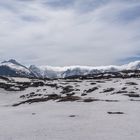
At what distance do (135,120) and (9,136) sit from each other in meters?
16.0

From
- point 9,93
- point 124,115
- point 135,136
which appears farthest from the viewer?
point 9,93

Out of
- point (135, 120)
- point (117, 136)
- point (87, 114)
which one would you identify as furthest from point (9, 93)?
point (117, 136)

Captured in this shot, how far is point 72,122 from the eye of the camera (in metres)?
41.0

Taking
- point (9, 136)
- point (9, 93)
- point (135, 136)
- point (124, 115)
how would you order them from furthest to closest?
1. point (9, 93)
2. point (124, 115)
3. point (9, 136)
4. point (135, 136)

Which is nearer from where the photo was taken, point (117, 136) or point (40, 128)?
point (117, 136)

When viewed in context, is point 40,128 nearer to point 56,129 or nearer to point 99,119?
point 56,129

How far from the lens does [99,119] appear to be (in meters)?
42.5

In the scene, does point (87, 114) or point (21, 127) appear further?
point (87, 114)

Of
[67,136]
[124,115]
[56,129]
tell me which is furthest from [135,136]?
[124,115]

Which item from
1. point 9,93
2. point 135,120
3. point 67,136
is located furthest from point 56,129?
point 9,93

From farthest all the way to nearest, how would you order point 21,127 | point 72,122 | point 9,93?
point 9,93, point 72,122, point 21,127

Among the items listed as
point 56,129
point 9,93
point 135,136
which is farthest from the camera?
point 9,93

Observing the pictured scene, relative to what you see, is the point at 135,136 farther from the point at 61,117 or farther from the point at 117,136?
the point at 61,117

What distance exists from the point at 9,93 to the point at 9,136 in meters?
106
